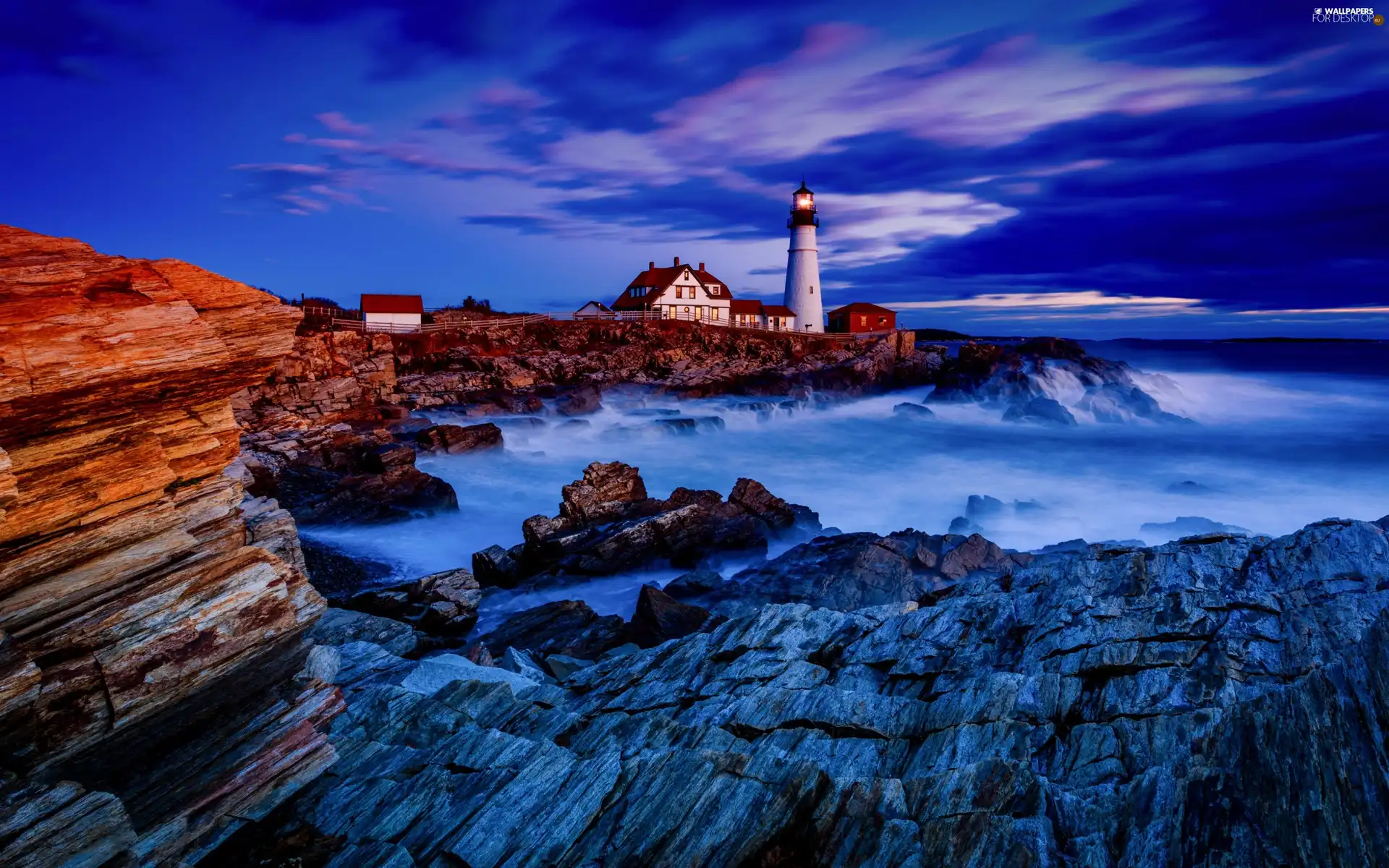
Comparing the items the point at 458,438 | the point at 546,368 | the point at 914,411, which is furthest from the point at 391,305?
the point at 914,411

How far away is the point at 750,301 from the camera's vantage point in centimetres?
6912

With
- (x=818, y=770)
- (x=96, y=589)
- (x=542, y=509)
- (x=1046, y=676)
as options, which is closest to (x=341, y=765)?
(x=96, y=589)

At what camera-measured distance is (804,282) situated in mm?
64875

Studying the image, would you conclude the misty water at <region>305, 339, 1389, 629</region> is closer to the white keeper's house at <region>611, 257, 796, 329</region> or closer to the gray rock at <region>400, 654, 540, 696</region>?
the gray rock at <region>400, 654, 540, 696</region>

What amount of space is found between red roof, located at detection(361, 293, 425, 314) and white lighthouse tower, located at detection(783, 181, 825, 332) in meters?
31.1

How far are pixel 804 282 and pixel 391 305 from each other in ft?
112

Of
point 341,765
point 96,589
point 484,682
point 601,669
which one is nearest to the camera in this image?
point 96,589

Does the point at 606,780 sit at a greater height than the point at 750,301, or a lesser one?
lesser

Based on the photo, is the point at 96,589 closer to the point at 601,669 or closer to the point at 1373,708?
the point at 601,669

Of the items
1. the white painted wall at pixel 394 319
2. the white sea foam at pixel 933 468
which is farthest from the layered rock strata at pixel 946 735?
the white painted wall at pixel 394 319

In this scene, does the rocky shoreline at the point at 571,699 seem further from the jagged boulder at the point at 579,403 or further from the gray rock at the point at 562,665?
the jagged boulder at the point at 579,403

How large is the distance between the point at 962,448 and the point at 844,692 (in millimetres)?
31856

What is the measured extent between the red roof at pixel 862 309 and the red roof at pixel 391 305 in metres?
41.0

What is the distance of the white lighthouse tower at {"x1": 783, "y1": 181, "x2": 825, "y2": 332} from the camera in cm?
6238
